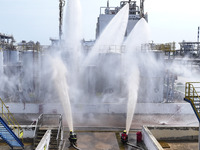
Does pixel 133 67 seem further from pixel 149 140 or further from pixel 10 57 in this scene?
pixel 10 57

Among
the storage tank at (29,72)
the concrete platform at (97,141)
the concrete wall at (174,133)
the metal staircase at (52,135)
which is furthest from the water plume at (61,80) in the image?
the concrete wall at (174,133)

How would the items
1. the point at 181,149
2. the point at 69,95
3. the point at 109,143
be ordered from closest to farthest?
the point at 181,149 → the point at 109,143 → the point at 69,95

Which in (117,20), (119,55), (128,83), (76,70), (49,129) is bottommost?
(49,129)

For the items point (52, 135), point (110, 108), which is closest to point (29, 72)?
point (110, 108)

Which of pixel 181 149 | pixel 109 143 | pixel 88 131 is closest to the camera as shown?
pixel 181 149

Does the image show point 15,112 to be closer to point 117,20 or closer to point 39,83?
point 39,83

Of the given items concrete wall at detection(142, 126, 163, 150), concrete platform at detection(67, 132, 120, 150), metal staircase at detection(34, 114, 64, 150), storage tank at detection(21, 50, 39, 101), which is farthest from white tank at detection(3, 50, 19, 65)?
concrete wall at detection(142, 126, 163, 150)

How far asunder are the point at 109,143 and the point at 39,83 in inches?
404

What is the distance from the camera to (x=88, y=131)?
39.0 feet

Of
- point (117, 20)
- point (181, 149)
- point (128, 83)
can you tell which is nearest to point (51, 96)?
point (128, 83)

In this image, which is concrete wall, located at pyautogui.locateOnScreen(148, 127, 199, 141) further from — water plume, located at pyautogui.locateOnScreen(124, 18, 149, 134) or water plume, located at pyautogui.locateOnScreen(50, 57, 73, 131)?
water plume, located at pyautogui.locateOnScreen(50, 57, 73, 131)

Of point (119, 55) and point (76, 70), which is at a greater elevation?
point (119, 55)

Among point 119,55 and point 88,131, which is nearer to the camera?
point 88,131

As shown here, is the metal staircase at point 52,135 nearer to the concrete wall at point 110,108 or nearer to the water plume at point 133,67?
the concrete wall at point 110,108
